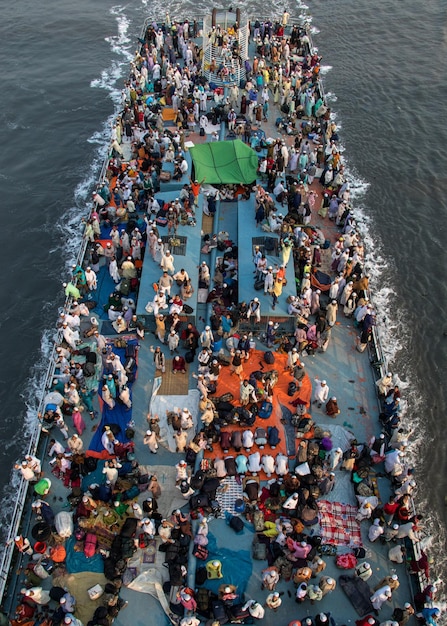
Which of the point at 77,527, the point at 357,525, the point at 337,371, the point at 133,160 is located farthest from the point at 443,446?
the point at 133,160

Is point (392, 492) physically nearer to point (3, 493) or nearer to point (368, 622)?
point (368, 622)

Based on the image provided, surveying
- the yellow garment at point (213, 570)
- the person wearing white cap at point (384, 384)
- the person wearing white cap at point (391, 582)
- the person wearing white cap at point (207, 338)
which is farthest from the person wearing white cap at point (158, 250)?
the person wearing white cap at point (391, 582)

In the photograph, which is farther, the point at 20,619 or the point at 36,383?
the point at 36,383

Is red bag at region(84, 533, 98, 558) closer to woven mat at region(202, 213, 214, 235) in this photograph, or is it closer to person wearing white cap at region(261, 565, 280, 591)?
person wearing white cap at region(261, 565, 280, 591)

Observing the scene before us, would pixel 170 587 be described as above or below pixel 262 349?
below

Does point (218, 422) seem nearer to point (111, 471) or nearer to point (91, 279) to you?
point (111, 471)

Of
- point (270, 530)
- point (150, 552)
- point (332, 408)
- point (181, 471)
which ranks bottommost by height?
point (150, 552)

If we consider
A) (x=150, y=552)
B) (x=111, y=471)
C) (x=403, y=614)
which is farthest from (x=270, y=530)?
(x=111, y=471)
